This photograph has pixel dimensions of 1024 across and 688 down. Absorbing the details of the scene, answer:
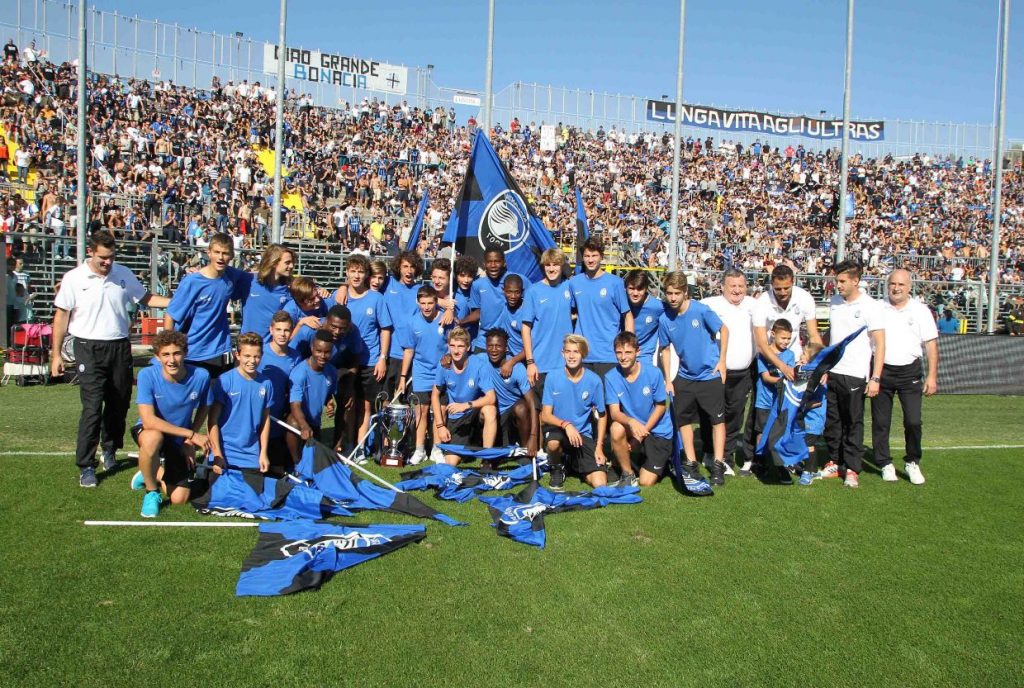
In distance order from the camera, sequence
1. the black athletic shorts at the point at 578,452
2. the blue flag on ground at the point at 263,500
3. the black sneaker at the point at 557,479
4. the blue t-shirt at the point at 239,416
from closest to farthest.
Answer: the blue flag on ground at the point at 263,500 < the blue t-shirt at the point at 239,416 < the black sneaker at the point at 557,479 < the black athletic shorts at the point at 578,452

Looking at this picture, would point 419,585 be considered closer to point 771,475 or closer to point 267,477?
point 267,477

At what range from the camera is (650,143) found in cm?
4125

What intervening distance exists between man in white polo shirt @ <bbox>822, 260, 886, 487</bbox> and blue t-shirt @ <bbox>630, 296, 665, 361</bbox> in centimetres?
A: 158

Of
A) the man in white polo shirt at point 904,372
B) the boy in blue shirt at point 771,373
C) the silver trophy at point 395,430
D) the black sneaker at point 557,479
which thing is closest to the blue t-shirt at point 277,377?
the silver trophy at point 395,430

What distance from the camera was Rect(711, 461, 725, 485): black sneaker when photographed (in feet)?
24.9

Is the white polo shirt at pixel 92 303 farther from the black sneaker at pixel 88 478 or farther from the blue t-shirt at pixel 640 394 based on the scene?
the blue t-shirt at pixel 640 394

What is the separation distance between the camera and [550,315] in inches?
322

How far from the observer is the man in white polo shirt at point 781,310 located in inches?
316

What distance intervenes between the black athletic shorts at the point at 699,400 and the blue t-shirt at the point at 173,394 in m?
4.08

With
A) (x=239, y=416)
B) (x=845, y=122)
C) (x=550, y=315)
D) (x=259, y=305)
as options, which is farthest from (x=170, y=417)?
(x=845, y=122)

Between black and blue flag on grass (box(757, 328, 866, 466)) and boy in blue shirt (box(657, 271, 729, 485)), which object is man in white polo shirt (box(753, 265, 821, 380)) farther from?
boy in blue shirt (box(657, 271, 729, 485))

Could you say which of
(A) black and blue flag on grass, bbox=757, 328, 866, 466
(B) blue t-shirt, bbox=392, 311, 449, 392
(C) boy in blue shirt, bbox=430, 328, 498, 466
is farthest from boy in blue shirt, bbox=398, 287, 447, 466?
(A) black and blue flag on grass, bbox=757, 328, 866, 466

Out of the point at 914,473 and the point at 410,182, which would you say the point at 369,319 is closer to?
the point at 914,473

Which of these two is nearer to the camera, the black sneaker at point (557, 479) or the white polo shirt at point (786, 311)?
the black sneaker at point (557, 479)
